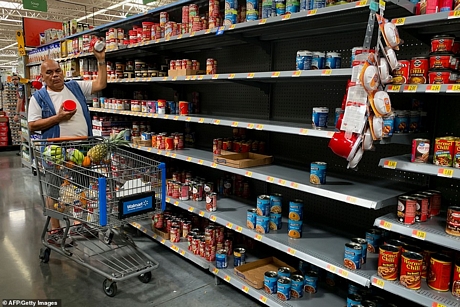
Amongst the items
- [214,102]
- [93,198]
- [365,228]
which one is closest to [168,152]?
[214,102]

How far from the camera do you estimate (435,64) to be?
1.86 metres

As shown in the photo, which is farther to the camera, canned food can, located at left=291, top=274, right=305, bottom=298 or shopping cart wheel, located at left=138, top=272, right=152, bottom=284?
shopping cart wheel, located at left=138, top=272, right=152, bottom=284

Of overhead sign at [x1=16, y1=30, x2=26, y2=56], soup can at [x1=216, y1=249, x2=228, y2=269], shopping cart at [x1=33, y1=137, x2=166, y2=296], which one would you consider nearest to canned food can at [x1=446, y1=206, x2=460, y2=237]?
soup can at [x1=216, y1=249, x2=228, y2=269]

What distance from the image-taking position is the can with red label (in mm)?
1896

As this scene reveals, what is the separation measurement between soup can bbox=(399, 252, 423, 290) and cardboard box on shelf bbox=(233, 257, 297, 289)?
3.46 feet

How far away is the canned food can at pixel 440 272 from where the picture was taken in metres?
1.89

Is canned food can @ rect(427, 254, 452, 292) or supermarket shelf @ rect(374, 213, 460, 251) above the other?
supermarket shelf @ rect(374, 213, 460, 251)

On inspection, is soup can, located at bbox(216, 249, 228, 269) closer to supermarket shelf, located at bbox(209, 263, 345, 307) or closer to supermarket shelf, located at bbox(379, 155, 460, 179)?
supermarket shelf, located at bbox(209, 263, 345, 307)

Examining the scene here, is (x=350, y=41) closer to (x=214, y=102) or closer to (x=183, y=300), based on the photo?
(x=214, y=102)

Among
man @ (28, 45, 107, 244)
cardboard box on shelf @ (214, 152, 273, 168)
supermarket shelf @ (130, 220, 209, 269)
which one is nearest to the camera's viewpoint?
cardboard box on shelf @ (214, 152, 273, 168)

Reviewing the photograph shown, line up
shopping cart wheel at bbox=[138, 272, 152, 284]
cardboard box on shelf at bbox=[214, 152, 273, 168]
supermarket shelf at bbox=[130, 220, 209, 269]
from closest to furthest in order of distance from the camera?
cardboard box on shelf at bbox=[214, 152, 273, 168] → shopping cart wheel at bbox=[138, 272, 152, 284] → supermarket shelf at bbox=[130, 220, 209, 269]

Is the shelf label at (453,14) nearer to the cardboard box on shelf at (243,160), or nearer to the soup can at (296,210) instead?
the soup can at (296,210)

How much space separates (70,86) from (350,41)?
8.84ft

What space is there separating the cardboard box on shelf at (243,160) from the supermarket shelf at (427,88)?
1328mm
